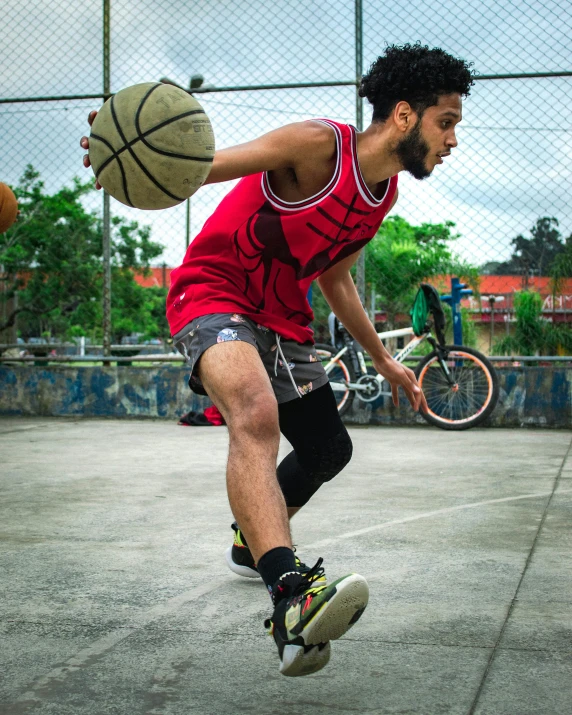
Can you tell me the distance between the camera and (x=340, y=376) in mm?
9172

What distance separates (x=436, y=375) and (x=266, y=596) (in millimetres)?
6068

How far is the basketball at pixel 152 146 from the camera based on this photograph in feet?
8.66

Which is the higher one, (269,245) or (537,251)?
(537,251)

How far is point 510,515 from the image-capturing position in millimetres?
4340

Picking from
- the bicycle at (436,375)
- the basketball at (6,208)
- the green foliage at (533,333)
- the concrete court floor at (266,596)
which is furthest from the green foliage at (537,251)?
the basketball at (6,208)

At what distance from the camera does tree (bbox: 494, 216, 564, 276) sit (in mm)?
7812

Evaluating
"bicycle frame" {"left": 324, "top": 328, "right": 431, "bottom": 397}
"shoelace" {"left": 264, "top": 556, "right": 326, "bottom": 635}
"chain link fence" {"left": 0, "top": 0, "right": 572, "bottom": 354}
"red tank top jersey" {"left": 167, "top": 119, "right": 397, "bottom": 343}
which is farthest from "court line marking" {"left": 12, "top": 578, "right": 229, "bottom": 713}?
"bicycle frame" {"left": 324, "top": 328, "right": 431, "bottom": 397}

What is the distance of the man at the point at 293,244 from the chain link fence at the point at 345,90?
4.94m

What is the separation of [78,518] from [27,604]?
4.71 ft

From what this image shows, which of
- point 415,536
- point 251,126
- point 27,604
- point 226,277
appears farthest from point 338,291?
point 251,126

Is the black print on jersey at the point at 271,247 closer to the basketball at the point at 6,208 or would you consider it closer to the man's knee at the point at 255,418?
the man's knee at the point at 255,418

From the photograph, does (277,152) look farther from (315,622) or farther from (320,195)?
(315,622)

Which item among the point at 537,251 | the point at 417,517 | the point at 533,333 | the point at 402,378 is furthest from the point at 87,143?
the point at 533,333

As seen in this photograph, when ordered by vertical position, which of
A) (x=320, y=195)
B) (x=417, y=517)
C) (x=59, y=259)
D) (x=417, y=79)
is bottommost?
(x=417, y=517)
